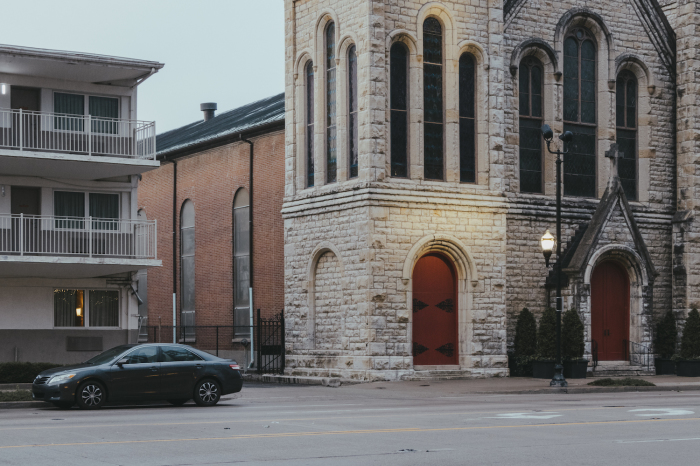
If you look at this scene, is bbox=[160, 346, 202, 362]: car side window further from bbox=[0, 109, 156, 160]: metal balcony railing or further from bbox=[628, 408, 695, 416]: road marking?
bbox=[0, 109, 156, 160]: metal balcony railing

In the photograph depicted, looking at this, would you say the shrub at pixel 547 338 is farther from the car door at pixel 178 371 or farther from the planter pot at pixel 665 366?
the car door at pixel 178 371

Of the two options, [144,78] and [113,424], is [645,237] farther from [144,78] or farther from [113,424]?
[113,424]

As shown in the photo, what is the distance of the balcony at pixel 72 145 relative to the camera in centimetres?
2931

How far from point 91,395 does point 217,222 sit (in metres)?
20.5

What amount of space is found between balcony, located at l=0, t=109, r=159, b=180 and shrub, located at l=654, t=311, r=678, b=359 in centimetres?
1709

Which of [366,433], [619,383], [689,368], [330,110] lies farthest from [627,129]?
[366,433]

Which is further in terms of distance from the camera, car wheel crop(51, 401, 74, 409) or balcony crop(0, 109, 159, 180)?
balcony crop(0, 109, 159, 180)

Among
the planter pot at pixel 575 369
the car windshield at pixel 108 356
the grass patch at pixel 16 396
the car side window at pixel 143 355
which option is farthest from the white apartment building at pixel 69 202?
the planter pot at pixel 575 369

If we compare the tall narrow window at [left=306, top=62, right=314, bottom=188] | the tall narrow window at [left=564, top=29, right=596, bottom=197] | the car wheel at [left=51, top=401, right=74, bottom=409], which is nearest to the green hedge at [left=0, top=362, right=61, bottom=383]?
the car wheel at [left=51, top=401, right=74, bottom=409]

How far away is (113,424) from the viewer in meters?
16.5

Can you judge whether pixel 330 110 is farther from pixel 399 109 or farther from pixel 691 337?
pixel 691 337

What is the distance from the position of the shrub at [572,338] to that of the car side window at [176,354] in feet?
41.9

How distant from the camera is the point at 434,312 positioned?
99.7 feet

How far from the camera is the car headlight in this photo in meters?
20.3
